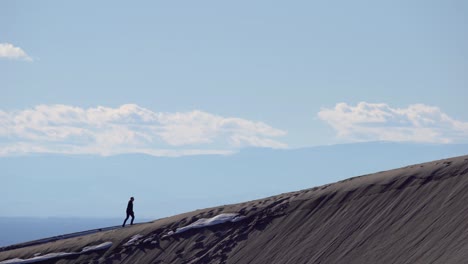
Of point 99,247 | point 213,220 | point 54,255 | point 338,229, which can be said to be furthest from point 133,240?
point 338,229

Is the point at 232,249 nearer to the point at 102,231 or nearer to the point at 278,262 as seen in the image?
the point at 278,262

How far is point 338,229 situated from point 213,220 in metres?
6.55

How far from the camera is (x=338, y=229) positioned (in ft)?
112

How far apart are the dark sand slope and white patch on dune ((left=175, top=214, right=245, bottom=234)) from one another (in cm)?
34

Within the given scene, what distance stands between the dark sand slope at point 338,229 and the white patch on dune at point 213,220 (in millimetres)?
337

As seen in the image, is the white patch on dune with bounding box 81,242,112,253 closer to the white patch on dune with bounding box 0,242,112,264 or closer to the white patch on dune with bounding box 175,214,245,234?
the white patch on dune with bounding box 0,242,112,264

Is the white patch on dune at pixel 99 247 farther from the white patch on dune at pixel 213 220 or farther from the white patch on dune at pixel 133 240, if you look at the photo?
the white patch on dune at pixel 213 220

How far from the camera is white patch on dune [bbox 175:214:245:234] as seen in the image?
3860cm

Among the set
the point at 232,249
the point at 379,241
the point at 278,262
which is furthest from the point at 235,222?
the point at 379,241

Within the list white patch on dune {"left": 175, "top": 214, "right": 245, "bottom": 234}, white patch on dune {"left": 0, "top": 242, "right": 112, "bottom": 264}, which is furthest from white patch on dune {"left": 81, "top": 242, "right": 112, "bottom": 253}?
white patch on dune {"left": 175, "top": 214, "right": 245, "bottom": 234}

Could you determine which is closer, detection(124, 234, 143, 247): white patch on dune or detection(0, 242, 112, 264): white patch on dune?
detection(124, 234, 143, 247): white patch on dune

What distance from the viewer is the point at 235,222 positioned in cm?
3825

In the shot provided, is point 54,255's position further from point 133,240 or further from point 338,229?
point 338,229

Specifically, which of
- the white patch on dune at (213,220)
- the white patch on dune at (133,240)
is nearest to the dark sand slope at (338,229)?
the white patch on dune at (133,240)
